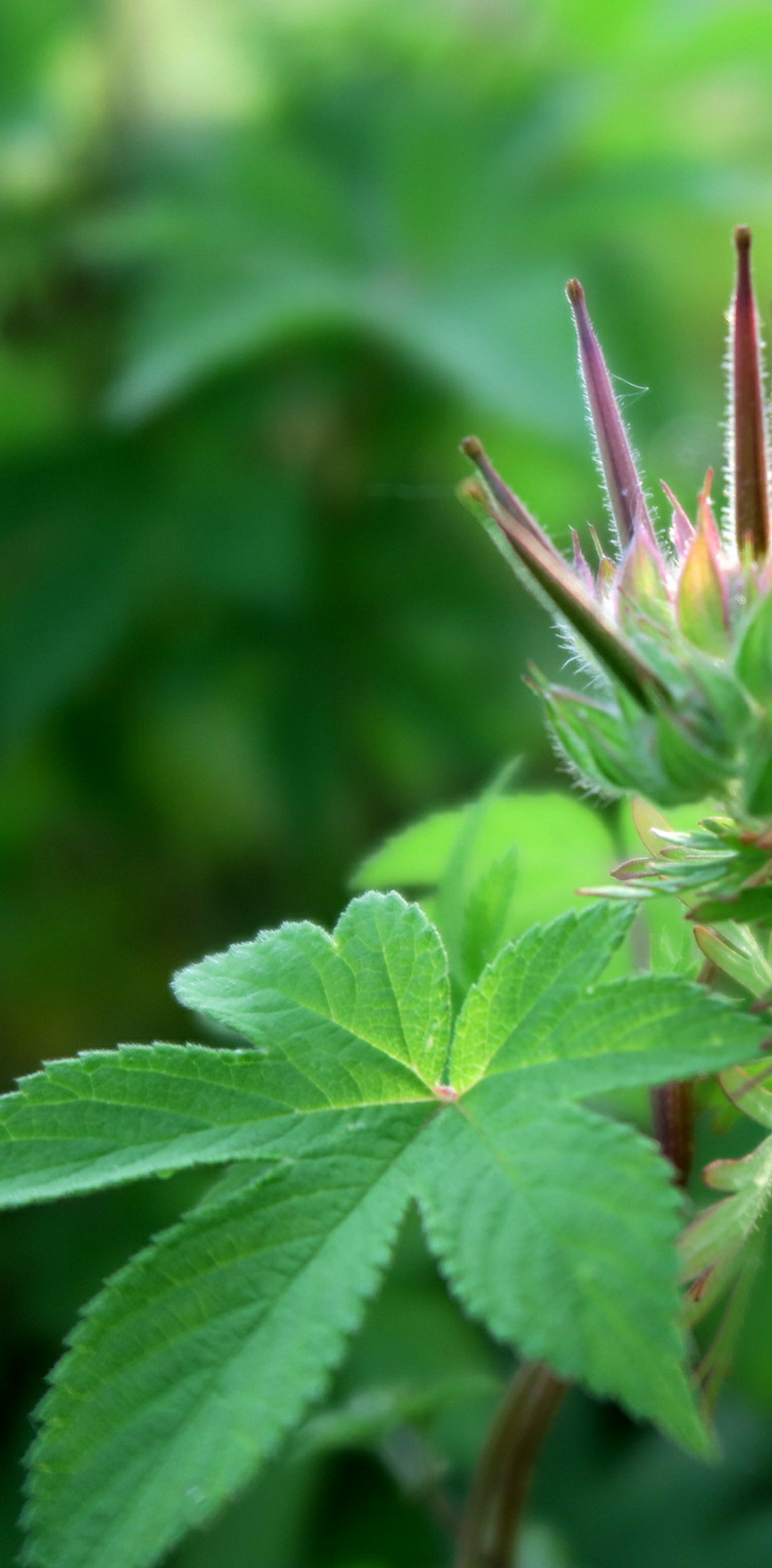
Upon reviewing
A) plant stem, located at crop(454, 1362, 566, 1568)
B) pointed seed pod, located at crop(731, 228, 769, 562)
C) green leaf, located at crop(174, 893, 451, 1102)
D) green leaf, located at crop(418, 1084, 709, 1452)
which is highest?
pointed seed pod, located at crop(731, 228, 769, 562)

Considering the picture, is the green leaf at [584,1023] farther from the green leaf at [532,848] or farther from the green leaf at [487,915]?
the green leaf at [532,848]

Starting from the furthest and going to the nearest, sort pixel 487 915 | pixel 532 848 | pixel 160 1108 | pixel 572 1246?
pixel 532 848 < pixel 487 915 < pixel 160 1108 < pixel 572 1246

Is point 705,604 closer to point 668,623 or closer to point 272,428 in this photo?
point 668,623

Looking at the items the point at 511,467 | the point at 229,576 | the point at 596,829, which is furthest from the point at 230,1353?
the point at 511,467

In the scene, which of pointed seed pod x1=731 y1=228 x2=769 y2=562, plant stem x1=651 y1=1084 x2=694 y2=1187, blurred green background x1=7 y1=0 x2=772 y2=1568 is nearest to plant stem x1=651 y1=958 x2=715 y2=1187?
plant stem x1=651 y1=1084 x2=694 y2=1187

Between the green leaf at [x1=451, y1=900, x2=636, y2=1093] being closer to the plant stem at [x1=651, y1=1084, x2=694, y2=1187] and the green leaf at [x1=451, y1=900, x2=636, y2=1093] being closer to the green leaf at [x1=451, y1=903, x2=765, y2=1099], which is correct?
the green leaf at [x1=451, y1=903, x2=765, y2=1099]

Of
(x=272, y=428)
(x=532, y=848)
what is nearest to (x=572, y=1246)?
(x=532, y=848)

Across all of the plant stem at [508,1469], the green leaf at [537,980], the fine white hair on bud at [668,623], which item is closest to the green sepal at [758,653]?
the fine white hair on bud at [668,623]
